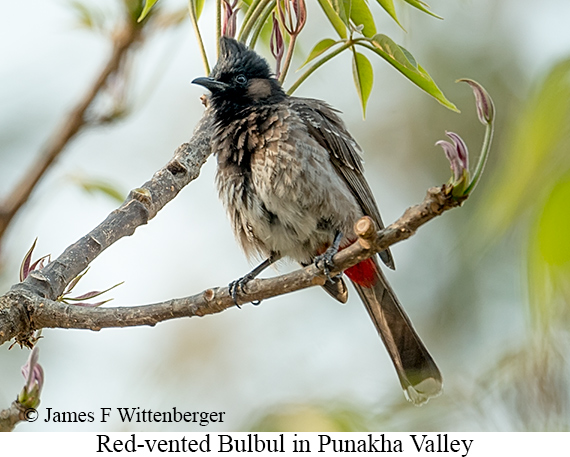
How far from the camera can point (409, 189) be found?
6.11 meters

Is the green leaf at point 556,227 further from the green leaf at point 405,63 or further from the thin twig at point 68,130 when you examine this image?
the thin twig at point 68,130

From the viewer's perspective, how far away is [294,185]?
2.96 meters

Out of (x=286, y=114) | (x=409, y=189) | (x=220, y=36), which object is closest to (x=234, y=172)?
(x=286, y=114)

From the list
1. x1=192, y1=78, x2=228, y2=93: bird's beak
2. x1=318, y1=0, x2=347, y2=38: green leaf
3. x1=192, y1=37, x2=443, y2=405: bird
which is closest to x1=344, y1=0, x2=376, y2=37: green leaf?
x1=318, y1=0, x2=347, y2=38: green leaf

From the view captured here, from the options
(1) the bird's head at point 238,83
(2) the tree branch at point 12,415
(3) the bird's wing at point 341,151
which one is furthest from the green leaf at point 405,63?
(2) the tree branch at point 12,415

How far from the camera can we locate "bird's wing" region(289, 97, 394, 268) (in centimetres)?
323

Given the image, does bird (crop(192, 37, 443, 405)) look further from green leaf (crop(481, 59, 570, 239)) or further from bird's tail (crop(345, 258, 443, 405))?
green leaf (crop(481, 59, 570, 239))

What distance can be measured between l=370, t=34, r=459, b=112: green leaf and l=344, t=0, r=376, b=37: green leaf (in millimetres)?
232

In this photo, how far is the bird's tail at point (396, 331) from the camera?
3.21 meters

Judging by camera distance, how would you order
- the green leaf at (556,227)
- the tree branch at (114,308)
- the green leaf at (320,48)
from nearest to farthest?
1. the green leaf at (556,227)
2. the tree branch at (114,308)
3. the green leaf at (320,48)

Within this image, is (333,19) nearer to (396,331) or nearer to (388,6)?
(388,6)

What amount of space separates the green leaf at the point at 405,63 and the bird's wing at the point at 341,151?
1180mm

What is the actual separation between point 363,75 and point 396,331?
4.70 feet

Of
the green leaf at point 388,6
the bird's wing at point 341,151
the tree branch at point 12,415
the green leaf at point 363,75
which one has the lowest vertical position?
the tree branch at point 12,415
